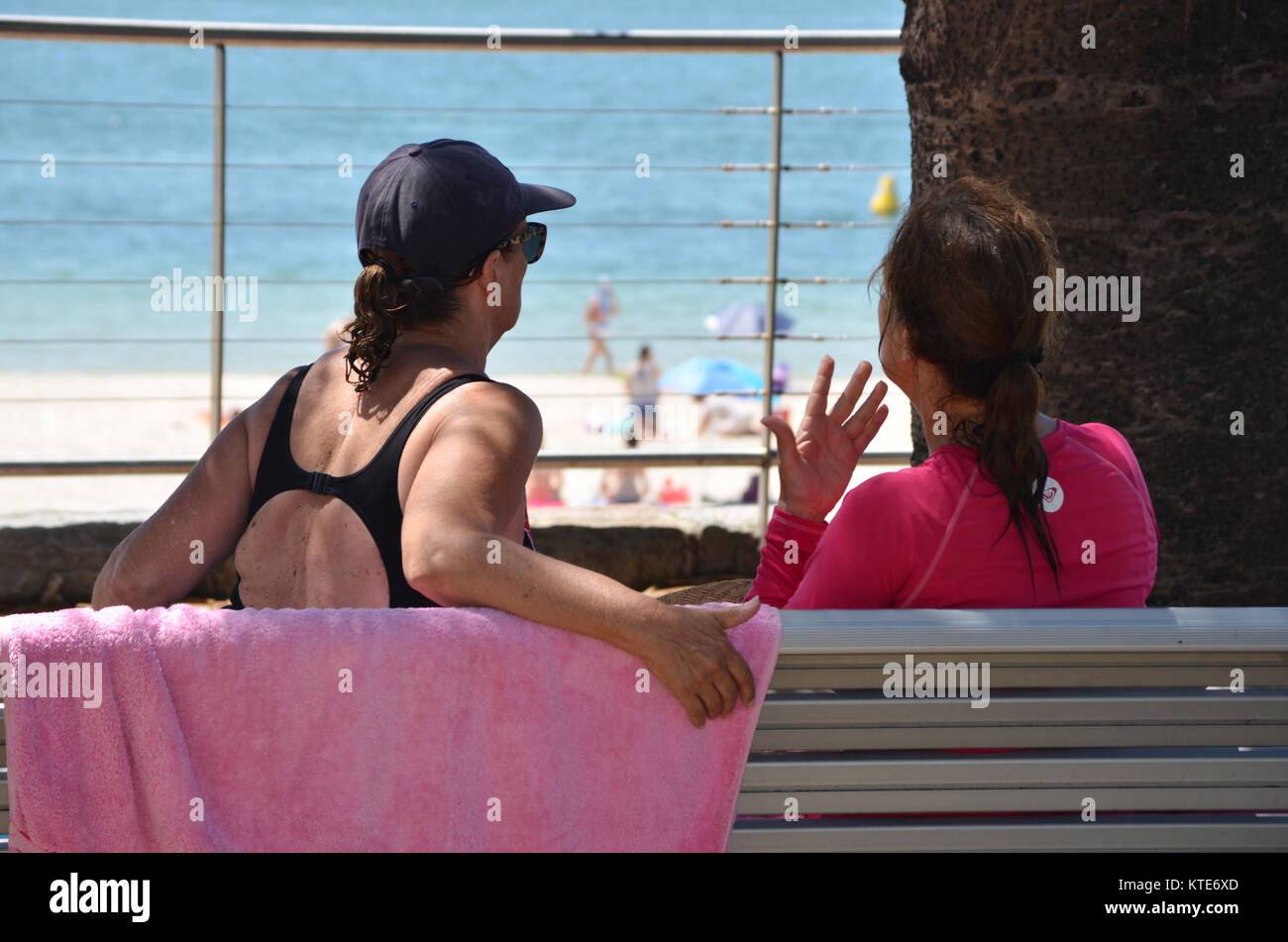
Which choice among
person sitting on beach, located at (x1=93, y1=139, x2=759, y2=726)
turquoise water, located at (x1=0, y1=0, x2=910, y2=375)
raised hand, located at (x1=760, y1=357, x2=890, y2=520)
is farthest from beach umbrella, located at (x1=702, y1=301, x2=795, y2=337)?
person sitting on beach, located at (x1=93, y1=139, x2=759, y2=726)

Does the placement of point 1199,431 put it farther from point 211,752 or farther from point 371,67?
point 371,67

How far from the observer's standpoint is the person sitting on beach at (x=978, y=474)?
1.99 metres

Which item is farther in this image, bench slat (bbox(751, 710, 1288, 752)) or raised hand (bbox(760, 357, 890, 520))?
raised hand (bbox(760, 357, 890, 520))

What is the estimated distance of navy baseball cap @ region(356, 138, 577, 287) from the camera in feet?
7.13

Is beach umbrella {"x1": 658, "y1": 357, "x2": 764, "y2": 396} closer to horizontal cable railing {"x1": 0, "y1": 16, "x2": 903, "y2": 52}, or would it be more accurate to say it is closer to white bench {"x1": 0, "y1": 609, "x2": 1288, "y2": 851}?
horizontal cable railing {"x1": 0, "y1": 16, "x2": 903, "y2": 52}

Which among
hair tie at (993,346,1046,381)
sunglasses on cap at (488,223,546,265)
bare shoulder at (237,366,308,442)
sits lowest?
bare shoulder at (237,366,308,442)

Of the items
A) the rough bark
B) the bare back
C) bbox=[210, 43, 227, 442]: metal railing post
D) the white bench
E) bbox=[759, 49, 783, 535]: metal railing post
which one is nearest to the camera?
the white bench

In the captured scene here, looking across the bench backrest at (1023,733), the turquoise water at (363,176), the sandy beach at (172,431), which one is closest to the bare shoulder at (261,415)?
the bench backrest at (1023,733)

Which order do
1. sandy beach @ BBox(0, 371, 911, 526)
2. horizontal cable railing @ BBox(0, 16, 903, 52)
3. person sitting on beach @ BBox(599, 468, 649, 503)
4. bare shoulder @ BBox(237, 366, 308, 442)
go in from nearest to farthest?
bare shoulder @ BBox(237, 366, 308, 442), horizontal cable railing @ BBox(0, 16, 903, 52), person sitting on beach @ BBox(599, 468, 649, 503), sandy beach @ BBox(0, 371, 911, 526)

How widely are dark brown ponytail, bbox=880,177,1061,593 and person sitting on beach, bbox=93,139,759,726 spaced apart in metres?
0.58

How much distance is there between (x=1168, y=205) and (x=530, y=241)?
1.31m

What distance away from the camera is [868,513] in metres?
1.98

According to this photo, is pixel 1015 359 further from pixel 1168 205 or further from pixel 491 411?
pixel 1168 205
